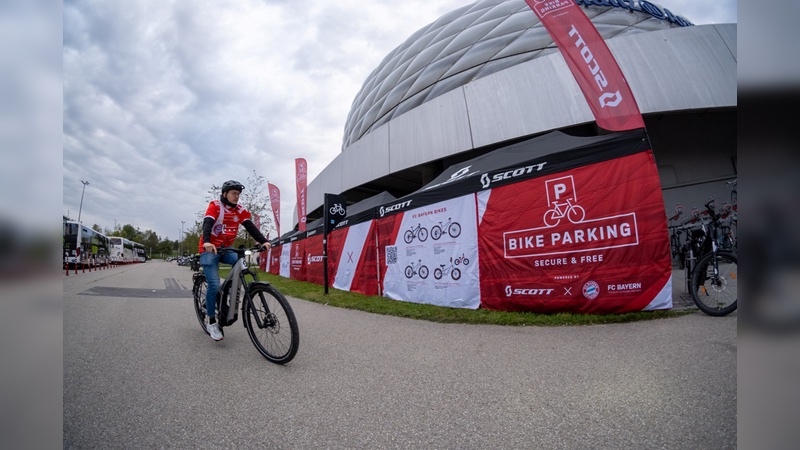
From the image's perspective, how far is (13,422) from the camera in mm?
685

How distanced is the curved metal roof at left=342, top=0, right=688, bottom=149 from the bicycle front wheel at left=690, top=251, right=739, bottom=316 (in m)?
16.7

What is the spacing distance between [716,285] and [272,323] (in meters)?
5.51

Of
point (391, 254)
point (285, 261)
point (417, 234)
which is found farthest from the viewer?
point (285, 261)

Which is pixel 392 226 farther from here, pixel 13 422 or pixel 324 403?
pixel 13 422

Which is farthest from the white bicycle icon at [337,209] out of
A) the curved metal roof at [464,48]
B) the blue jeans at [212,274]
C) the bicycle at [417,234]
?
the curved metal roof at [464,48]

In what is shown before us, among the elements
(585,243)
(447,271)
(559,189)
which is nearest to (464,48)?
(559,189)

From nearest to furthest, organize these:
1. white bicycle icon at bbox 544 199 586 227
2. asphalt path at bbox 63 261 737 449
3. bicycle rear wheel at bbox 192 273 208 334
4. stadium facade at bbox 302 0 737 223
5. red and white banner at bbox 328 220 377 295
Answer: asphalt path at bbox 63 261 737 449 → bicycle rear wheel at bbox 192 273 208 334 → white bicycle icon at bbox 544 199 586 227 → red and white banner at bbox 328 220 377 295 → stadium facade at bbox 302 0 737 223

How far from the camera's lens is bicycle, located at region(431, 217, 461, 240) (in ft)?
20.1

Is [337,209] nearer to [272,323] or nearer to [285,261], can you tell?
[272,323]

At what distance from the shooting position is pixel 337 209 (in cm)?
1034

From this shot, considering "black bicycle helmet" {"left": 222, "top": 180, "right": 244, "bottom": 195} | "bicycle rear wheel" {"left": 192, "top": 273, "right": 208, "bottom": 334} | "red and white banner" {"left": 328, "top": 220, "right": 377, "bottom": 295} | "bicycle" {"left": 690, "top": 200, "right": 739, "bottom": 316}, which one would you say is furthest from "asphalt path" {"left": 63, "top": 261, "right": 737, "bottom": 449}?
"red and white banner" {"left": 328, "top": 220, "right": 377, "bottom": 295}

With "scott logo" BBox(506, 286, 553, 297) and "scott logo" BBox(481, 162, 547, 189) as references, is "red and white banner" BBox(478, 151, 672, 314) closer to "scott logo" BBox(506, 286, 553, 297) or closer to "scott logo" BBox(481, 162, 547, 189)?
"scott logo" BBox(506, 286, 553, 297)

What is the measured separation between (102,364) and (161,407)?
1.35m

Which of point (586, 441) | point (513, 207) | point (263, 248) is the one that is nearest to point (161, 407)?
point (263, 248)
